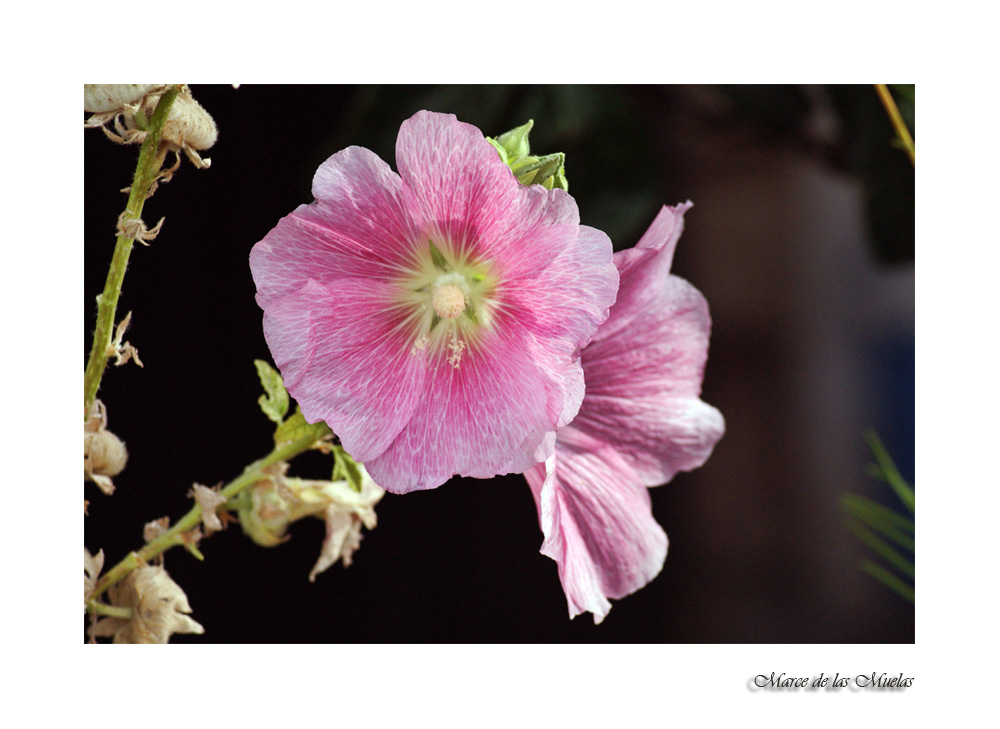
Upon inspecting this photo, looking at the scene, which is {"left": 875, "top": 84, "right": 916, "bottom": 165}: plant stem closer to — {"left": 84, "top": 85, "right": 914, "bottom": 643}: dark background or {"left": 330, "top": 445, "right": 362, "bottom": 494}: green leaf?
{"left": 84, "top": 85, "right": 914, "bottom": 643}: dark background

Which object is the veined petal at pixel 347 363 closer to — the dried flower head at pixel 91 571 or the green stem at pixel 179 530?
the green stem at pixel 179 530

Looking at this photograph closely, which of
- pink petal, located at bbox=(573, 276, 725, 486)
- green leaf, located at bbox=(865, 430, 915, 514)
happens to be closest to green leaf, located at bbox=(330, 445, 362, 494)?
pink petal, located at bbox=(573, 276, 725, 486)

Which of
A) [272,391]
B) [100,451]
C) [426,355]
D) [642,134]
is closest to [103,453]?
[100,451]

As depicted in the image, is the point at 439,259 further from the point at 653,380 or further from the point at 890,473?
the point at 890,473

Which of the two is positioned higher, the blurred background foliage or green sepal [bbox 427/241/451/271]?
the blurred background foliage

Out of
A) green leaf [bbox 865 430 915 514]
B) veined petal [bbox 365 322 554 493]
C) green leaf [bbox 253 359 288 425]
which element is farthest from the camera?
green leaf [bbox 865 430 915 514]
